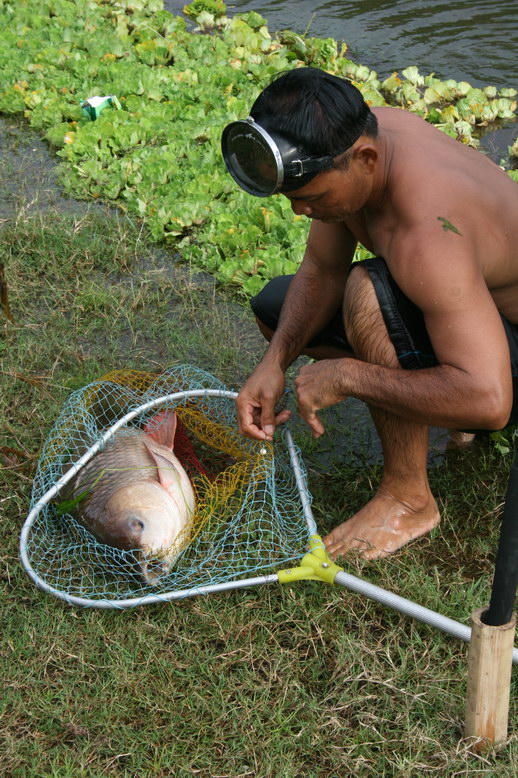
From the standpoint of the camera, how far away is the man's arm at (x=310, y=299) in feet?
11.1

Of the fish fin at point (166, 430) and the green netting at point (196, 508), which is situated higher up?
the fish fin at point (166, 430)

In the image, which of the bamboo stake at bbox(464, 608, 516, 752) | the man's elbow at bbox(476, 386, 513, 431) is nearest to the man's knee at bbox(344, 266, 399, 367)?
the man's elbow at bbox(476, 386, 513, 431)

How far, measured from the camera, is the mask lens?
2.66m

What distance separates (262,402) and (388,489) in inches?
24.1

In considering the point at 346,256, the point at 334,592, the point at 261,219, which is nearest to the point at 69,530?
the point at 334,592

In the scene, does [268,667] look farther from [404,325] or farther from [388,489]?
[404,325]

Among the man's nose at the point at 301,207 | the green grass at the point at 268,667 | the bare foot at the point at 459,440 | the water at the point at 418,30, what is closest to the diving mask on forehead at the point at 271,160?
the man's nose at the point at 301,207

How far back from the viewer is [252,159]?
2.80m

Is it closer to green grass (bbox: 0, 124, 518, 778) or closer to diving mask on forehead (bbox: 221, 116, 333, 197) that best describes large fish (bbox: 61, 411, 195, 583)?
green grass (bbox: 0, 124, 518, 778)

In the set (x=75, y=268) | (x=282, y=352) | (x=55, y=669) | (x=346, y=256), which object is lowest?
(x=55, y=669)

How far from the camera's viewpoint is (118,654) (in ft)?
9.49

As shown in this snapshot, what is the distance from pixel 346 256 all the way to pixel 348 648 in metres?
1.60

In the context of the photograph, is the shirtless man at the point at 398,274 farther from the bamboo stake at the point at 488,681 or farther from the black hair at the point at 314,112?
the bamboo stake at the point at 488,681

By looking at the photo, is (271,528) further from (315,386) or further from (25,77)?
(25,77)
